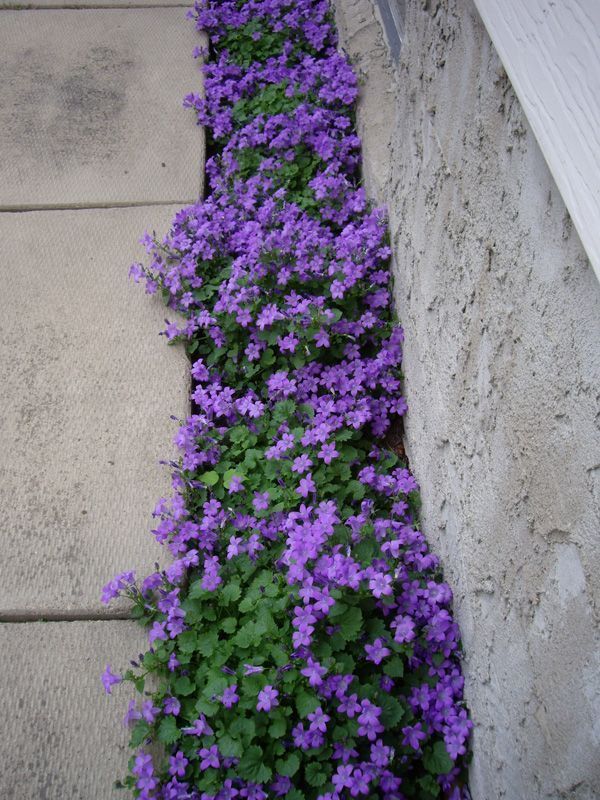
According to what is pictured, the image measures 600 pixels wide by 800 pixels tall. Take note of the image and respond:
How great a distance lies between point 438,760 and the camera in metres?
1.67

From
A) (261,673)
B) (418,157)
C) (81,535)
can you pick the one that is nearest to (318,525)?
(261,673)

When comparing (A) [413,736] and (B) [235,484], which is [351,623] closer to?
(A) [413,736]

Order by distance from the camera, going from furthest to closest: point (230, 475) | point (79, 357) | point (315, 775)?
point (79, 357) → point (230, 475) → point (315, 775)

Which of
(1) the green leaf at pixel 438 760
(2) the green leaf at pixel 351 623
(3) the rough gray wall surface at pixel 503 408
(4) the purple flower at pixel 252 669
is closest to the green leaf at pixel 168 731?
(4) the purple flower at pixel 252 669

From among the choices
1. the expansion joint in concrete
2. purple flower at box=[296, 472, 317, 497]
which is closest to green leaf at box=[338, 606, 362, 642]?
purple flower at box=[296, 472, 317, 497]

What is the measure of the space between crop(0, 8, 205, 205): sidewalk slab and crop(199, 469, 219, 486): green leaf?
4.31 ft

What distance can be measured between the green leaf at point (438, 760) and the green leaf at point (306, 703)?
0.29 m

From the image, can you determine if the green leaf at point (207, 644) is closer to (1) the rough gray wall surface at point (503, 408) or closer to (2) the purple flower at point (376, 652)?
(2) the purple flower at point (376, 652)

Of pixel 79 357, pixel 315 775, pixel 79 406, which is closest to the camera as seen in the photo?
pixel 315 775

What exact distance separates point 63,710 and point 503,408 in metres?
1.29

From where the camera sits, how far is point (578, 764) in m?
1.20

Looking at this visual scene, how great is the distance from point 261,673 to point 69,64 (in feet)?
9.95

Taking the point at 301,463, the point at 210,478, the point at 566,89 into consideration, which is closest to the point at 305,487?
the point at 301,463

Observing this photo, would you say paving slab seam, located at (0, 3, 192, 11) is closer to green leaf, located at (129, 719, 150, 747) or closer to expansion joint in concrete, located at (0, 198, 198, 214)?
expansion joint in concrete, located at (0, 198, 198, 214)
